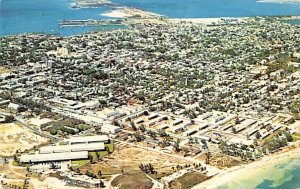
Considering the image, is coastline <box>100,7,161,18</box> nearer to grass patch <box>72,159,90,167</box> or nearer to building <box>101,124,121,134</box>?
building <box>101,124,121,134</box>

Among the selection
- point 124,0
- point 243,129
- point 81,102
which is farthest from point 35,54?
point 124,0

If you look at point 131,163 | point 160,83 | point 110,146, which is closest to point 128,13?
point 160,83

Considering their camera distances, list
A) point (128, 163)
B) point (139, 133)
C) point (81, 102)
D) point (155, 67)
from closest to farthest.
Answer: point (128, 163), point (139, 133), point (81, 102), point (155, 67)

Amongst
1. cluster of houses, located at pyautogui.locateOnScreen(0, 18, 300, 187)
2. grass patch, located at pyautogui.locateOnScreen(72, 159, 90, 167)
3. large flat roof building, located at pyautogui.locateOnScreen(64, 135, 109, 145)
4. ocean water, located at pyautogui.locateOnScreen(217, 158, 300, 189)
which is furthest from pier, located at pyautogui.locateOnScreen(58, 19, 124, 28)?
ocean water, located at pyautogui.locateOnScreen(217, 158, 300, 189)

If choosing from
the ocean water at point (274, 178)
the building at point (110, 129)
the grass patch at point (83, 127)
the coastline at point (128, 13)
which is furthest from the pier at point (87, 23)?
the ocean water at point (274, 178)

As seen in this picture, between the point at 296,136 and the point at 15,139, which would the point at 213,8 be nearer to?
the point at 296,136

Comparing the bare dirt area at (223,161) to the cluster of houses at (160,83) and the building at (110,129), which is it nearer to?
the cluster of houses at (160,83)

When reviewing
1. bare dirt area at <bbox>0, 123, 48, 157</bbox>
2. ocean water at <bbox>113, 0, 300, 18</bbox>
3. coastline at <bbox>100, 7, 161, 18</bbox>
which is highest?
ocean water at <bbox>113, 0, 300, 18</bbox>

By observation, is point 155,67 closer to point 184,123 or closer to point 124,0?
point 184,123
